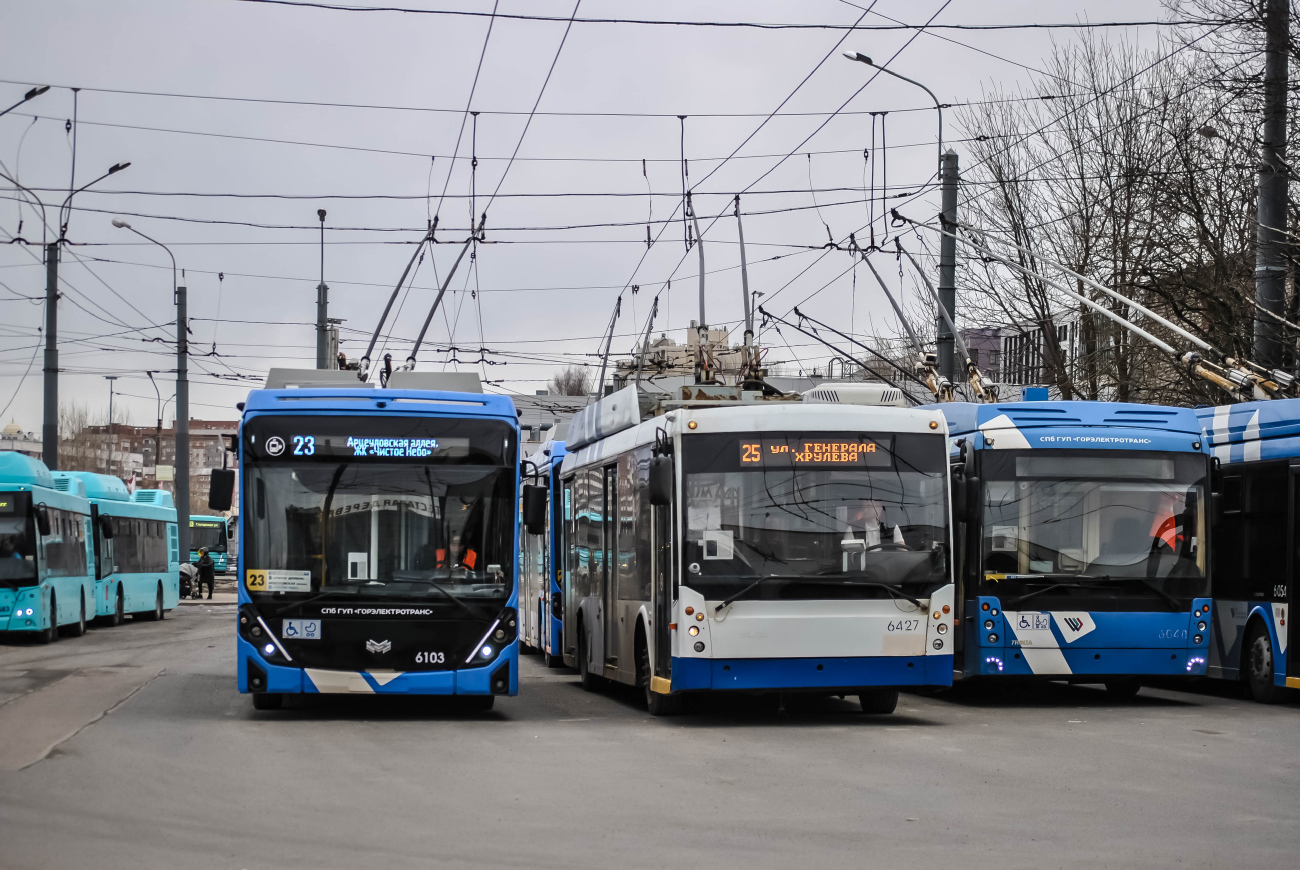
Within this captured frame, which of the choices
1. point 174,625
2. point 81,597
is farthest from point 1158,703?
point 174,625

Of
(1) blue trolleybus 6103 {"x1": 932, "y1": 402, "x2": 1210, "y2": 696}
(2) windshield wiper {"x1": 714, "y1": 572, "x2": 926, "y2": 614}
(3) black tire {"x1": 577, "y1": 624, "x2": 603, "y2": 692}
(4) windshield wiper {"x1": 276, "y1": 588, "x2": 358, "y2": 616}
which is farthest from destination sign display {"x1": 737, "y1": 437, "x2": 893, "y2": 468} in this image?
(3) black tire {"x1": 577, "y1": 624, "x2": 603, "y2": 692}

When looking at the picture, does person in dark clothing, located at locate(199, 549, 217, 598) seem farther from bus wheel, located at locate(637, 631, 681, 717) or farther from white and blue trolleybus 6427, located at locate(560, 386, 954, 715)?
white and blue trolleybus 6427, located at locate(560, 386, 954, 715)

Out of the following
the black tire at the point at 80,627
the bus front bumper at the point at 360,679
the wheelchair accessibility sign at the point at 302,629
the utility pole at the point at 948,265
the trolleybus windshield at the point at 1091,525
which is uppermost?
the utility pole at the point at 948,265

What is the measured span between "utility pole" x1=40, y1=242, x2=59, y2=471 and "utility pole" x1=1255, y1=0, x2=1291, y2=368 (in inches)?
943

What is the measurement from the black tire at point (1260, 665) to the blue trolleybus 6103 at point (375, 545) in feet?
24.2

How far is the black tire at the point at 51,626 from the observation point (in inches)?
1165

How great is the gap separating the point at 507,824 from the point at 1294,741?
729cm

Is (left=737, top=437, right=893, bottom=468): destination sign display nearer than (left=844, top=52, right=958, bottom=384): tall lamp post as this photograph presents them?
Yes

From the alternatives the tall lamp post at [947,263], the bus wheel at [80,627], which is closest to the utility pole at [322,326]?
the bus wheel at [80,627]

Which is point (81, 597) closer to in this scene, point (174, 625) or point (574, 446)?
point (174, 625)

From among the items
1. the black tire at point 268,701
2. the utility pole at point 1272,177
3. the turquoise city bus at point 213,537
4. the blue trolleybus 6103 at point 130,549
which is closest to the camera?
the black tire at point 268,701

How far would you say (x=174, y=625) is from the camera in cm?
3803

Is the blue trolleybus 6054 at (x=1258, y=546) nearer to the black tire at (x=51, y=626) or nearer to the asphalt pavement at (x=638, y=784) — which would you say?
the asphalt pavement at (x=638, y=784)

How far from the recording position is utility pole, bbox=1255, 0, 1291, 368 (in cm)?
1931
